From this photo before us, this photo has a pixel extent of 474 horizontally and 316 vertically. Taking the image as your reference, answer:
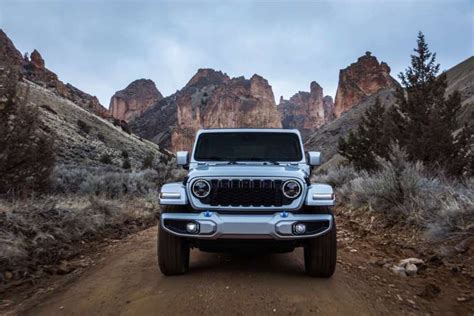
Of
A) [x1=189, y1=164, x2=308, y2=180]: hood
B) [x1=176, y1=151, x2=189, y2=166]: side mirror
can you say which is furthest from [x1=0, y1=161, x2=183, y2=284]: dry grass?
[x1=189, y1=164, x2=308, y2=180]: hood

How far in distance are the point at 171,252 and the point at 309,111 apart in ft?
574

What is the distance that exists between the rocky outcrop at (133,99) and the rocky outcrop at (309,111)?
62.8 m

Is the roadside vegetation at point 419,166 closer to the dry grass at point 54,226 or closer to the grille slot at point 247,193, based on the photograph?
A: the grille slot at point 247,193

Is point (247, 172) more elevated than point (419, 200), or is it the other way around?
point (247, 172)

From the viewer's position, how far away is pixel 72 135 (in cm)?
4212

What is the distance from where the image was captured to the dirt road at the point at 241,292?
3912 mm

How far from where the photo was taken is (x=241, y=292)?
4297mm

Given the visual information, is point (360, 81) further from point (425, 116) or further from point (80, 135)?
point (425, 116)

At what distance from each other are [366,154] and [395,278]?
875 inches

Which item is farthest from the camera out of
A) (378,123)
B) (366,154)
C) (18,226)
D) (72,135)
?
(72,135)

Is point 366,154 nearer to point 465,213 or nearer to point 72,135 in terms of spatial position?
point 465,213

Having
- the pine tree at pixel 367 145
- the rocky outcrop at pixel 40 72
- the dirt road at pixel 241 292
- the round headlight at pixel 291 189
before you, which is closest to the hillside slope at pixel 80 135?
the rocky outcrop at pixel 40 72

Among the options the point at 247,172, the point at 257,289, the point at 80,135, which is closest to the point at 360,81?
the point at 80,135

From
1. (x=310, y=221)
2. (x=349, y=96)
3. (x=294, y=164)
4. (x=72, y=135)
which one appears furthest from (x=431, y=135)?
(x=349, y=96)
